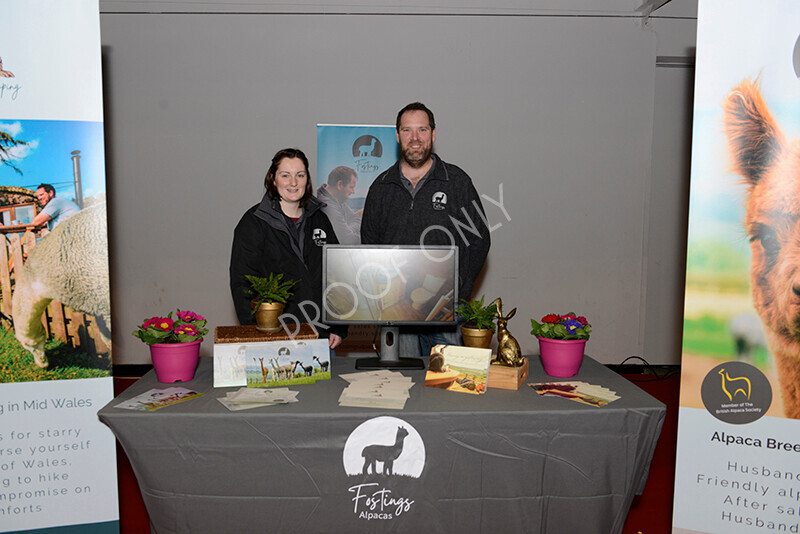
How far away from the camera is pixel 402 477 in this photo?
5.45ft

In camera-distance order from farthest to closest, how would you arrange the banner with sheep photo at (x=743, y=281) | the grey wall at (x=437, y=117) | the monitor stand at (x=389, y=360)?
the grey wall at (x=437, y=117) → the monitor stand at (x=389, y=360) → the banner with sheep photo at (x=743, y=281)

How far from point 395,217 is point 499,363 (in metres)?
1.05

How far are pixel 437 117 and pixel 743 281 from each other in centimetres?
265

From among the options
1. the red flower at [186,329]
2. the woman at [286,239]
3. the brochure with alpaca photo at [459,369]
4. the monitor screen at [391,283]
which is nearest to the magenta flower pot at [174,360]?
the red flower at [186,329]

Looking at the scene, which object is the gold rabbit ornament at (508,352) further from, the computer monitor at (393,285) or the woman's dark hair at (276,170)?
the woman's dark hair at (276,170)

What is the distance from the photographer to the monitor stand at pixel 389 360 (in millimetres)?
2066

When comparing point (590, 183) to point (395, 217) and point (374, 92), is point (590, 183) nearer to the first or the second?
point (374, 92)

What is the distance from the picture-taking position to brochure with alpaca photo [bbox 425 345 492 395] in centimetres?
182

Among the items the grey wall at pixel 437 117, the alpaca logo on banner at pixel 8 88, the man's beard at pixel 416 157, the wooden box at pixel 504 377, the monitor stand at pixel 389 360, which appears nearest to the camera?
the alpaca logo on banner at pixel 8 88

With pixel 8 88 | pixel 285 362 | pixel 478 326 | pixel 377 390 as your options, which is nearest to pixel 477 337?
pixel 478 326

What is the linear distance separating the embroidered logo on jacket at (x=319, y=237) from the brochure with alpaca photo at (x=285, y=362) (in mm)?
615

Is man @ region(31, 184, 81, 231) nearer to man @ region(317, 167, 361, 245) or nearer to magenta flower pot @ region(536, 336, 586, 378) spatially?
magenta flower pot @ region(536, 336, 586, 378)

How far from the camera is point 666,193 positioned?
4199 millimetres

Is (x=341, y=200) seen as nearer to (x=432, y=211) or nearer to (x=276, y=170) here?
(x=432, y=211)
